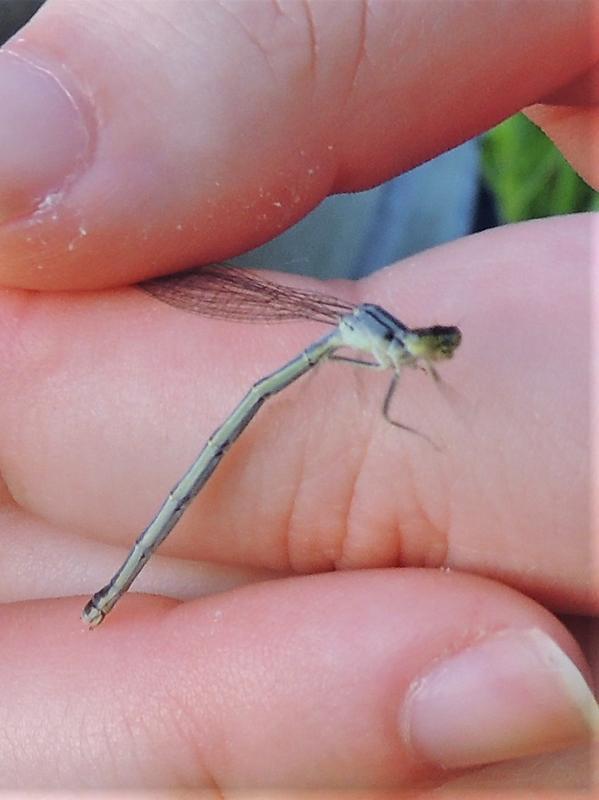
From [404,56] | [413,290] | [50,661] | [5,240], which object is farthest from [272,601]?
[404,56]

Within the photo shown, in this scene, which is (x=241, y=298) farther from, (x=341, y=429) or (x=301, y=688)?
(x=301, y=688)

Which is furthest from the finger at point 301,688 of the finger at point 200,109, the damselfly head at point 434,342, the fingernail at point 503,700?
the finger at point 200,109

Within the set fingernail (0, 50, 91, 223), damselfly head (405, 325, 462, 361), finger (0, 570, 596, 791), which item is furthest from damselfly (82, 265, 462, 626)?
fingernail (0, 50, 91, 223)

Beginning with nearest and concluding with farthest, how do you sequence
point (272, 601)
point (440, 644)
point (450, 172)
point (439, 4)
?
point (440, 644) → point (272, 601) → point (439, 4) → point (450, 172)

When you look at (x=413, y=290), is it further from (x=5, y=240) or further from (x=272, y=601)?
(x=5, y=240)

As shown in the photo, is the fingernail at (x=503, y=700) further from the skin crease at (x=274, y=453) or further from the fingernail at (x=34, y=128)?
the fingernail at (x=34, y=128)
